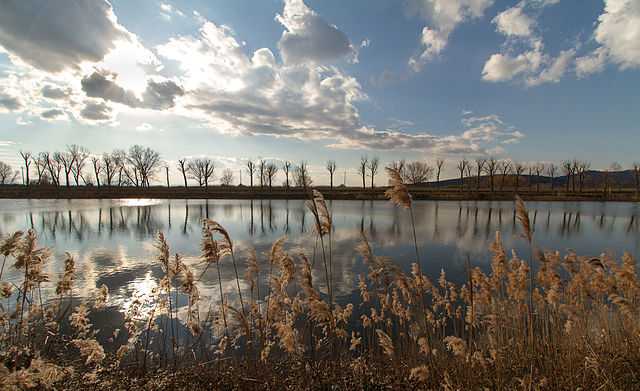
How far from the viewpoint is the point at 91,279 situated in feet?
34.0

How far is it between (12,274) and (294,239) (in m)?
12.5

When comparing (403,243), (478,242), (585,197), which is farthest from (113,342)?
(585,197)

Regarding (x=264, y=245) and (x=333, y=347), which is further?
(x=264, y=245)

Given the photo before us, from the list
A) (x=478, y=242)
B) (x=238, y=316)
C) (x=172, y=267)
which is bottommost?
(x=478, y=242)

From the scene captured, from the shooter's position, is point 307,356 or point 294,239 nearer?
point 307,356

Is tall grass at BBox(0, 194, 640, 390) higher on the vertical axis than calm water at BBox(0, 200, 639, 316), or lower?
higher

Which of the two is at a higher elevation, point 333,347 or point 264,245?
point 333,347

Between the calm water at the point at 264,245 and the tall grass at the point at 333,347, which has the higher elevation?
the tall grass at the point at 333,347

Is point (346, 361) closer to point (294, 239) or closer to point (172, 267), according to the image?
point (172, 267)

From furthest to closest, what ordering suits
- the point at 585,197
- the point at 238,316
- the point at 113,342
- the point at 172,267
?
1. the point at 585,197
2. the point at 113,342
3. the point at 172,267
4. the point at 238,316

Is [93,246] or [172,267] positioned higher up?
[172,267]

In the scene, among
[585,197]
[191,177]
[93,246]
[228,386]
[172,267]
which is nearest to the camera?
[228,386]

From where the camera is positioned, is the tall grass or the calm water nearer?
the tall grass

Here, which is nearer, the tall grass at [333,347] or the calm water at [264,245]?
the tall grass at [333,347]
